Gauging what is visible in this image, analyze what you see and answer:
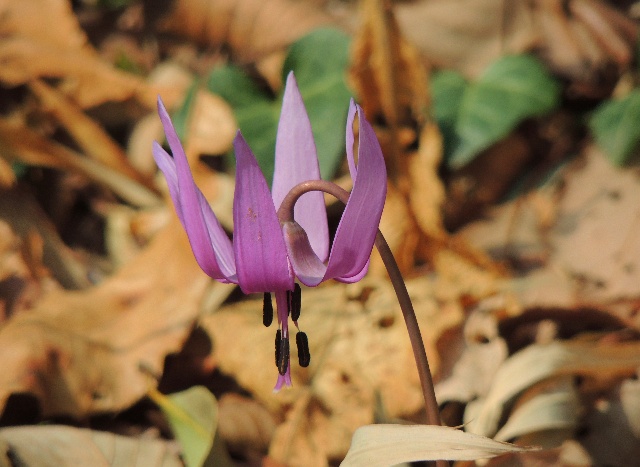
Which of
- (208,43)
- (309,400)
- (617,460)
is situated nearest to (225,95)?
(208,43)

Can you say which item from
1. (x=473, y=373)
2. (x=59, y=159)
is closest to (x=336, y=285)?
(x=473, y=373)

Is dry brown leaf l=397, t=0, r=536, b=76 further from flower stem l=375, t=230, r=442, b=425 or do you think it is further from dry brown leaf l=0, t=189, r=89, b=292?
flower stem l=375, t=230, r=442, b=425

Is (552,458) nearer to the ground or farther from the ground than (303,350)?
nearer to the ground

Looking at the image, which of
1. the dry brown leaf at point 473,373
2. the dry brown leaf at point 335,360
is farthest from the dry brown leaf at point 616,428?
the dry brown leaf at point 335,360

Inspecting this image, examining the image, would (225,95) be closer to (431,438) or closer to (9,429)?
(9,429)

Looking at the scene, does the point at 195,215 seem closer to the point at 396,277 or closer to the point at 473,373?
the point at 396,277

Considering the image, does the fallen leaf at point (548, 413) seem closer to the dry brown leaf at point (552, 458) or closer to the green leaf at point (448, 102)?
the dry brown leaf at point (552, 458)

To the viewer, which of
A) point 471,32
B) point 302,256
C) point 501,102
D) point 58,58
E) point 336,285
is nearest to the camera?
point 302,256
